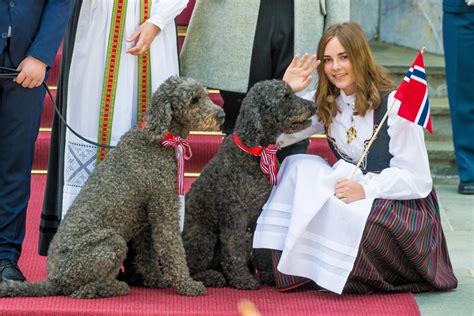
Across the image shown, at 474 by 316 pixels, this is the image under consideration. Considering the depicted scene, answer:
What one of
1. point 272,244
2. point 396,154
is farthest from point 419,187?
point 272,244

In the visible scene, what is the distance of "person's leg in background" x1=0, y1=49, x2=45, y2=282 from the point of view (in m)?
4.70

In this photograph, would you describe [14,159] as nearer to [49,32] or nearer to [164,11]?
[49,32]

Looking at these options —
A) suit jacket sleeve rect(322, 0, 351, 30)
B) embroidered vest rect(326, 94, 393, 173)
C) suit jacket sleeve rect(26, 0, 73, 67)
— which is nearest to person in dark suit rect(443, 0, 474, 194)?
suit jacket sleeve rect(322, 0, 351, 30)

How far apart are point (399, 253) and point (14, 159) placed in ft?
5.66

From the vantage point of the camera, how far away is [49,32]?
15.4 feet

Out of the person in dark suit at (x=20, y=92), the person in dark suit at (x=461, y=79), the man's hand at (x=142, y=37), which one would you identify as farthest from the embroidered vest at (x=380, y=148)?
the person in dark suit at (x=461, y=79)

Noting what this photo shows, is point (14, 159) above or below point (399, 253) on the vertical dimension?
above

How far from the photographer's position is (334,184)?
4.79 m

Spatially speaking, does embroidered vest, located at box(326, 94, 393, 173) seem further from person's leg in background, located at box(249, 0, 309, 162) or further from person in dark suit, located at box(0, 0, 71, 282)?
person in dark suit, located at box(0, 0, 71, 282)

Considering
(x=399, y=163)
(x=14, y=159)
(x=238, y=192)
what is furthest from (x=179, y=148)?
(x=399, y=163)

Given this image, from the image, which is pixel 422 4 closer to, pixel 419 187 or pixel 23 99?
pixel 419 187

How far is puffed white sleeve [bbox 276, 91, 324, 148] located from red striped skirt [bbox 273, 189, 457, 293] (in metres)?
0.51

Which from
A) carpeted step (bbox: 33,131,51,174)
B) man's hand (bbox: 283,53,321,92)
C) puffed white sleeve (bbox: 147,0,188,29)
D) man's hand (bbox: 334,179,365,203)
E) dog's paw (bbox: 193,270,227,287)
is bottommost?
dog's paw (bbox: 193,270,227,287)

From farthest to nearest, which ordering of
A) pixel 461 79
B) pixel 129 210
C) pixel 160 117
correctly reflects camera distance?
pixel 461 79 < pixel 129 210 < pixel 160 117
